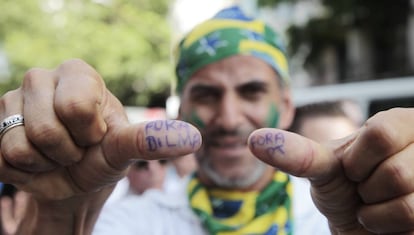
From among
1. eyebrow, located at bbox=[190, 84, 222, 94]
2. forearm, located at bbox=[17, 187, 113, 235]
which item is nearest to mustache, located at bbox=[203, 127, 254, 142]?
eyebrow, located at bbox=[190, 84, 222, 94]

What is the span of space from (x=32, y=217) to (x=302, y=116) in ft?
8.57

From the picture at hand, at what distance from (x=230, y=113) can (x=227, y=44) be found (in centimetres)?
25

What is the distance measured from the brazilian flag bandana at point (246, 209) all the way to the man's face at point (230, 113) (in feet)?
0.16

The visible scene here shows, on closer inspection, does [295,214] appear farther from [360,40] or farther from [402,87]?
[360,40]

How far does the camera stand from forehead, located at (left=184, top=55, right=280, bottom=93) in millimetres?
1972

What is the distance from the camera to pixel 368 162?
42.1 inches

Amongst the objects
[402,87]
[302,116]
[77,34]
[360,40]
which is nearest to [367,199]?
[302,116]

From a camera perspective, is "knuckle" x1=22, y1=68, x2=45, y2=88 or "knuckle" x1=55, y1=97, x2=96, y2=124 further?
"knuckle" x1=22, y1=68, x2=45, y2=88

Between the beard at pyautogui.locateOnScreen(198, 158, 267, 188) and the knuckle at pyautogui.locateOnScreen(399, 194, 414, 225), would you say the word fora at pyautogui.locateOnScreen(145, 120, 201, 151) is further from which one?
the beard at pyautogui.locateOnScreen(198, 158, 267, 188)

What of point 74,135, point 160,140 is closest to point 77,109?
point 74,135

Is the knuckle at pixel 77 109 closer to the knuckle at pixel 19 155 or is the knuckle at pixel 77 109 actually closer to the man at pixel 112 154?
the man at pixel 112 154

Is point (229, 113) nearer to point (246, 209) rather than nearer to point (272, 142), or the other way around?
point (246, 209)

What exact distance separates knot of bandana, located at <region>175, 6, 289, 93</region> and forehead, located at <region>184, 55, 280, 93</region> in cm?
2

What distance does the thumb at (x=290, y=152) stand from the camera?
102 centimetres
